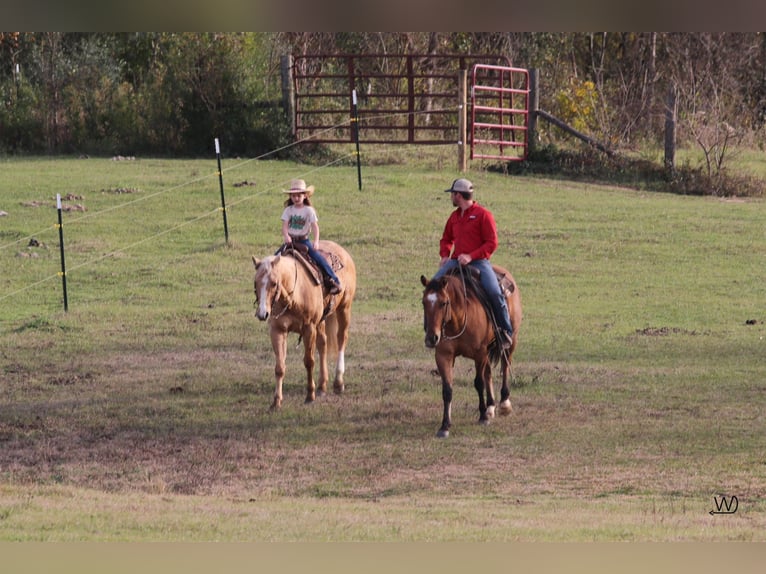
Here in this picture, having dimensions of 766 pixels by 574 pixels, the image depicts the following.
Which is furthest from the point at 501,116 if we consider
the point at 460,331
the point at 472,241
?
the point at 460,331

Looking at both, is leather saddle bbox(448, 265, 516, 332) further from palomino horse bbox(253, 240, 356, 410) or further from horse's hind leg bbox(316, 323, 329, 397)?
horse's hind leg bbox(316, 323, 329, 397)

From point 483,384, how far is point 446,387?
0.65 meters

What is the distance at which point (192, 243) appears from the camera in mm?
20156

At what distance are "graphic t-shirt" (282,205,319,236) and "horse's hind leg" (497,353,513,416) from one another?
91.5 inches

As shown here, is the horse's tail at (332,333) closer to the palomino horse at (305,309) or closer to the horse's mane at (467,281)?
the palomino horse at (305,309)

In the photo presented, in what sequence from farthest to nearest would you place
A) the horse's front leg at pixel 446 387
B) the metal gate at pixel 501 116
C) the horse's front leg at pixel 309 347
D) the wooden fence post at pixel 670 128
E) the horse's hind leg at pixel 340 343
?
the metal gate at pixel 501 116 < the wooden fence post at pixel 670 128 < the horse's hind leg at pixel 340 343 < the horse's front leg at pixel 309 347 < the horse's front leg at pixel 446 387

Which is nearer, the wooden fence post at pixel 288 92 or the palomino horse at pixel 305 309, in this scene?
the palomino horse at pixel 305 309

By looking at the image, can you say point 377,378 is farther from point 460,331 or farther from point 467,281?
point 460,331

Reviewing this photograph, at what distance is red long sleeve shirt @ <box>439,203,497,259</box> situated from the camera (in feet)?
34.8

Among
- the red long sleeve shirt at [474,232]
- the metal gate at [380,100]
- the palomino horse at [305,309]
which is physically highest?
the metal gate at [380,100]

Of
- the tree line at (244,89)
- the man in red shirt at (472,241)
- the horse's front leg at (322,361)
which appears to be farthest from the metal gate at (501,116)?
the man in red shirt at (472,241)

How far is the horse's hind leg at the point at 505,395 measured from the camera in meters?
11.4

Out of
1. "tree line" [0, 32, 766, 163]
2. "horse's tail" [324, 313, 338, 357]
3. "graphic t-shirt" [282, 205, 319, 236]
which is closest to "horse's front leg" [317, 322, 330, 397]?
"horse's tail" [324, 313, 338, 357]

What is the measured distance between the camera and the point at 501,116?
2514 cm
